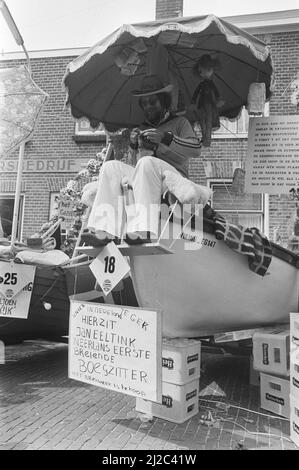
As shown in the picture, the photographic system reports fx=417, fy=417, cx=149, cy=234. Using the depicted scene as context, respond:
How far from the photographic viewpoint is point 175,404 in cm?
302

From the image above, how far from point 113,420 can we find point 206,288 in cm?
118

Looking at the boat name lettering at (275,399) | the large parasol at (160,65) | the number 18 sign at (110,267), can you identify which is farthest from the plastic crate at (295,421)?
the large parasol at (160,65)

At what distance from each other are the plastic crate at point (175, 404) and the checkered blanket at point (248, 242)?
1022 mm

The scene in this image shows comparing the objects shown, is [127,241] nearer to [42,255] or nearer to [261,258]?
[261,258]

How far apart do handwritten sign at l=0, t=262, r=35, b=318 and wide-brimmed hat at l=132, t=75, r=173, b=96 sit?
1.94m

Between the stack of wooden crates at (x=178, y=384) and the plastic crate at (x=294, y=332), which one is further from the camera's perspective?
the stack of wooden crates at (x=178, y=384)

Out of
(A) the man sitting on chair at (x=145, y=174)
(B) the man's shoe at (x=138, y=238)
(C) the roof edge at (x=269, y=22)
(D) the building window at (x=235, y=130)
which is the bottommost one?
(B) the man's shoe at (x=138, y=238)

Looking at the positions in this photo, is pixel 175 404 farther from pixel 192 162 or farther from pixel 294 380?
pixel 192 162

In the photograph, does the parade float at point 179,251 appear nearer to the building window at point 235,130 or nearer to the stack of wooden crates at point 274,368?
the stack of wooden crates at point 274,368

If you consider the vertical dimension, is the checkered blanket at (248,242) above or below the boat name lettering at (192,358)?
above

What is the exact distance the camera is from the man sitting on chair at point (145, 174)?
107 inches

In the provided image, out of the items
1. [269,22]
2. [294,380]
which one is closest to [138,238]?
[294,380]

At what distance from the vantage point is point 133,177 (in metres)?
2.90
